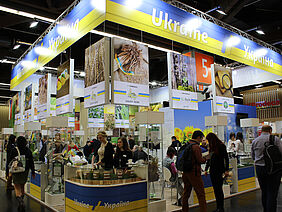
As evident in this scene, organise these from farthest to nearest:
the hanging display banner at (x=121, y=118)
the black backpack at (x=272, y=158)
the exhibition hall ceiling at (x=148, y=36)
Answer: the hanging display banner at (x=121, y=118) < the exhibition hall ceiling at (x=148, y=36) < the black backpack at (x=272, y=158)

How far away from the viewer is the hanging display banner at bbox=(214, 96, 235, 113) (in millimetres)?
6174

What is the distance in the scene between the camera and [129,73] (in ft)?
15.7

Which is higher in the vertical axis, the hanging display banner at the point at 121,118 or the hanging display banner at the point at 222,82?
the hanging display banner at the point at 222,82

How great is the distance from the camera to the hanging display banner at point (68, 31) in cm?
424

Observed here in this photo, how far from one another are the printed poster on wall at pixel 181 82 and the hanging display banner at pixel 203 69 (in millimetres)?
1352

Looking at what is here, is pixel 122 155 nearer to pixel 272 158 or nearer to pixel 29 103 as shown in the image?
pixel 272 158

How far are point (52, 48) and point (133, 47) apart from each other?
90.5 inches

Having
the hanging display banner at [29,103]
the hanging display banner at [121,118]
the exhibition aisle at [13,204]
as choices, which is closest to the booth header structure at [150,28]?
the hanging display banner at [29,103]

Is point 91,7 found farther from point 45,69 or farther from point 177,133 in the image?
point 45,69

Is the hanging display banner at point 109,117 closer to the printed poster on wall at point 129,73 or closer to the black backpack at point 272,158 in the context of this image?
the printed poster on wall at point 129,73

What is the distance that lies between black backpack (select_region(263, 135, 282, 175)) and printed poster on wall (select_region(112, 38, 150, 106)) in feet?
7.46

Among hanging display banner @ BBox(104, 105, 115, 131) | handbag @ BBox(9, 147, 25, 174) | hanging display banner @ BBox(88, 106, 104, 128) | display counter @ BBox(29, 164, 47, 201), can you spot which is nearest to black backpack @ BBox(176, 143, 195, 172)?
handbag @ BBox(9, 147, 25, 174)

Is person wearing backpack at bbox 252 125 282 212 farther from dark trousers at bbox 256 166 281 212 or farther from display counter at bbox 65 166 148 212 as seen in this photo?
display counter at bbox 65 166 148 212

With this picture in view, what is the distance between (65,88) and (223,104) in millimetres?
3949
